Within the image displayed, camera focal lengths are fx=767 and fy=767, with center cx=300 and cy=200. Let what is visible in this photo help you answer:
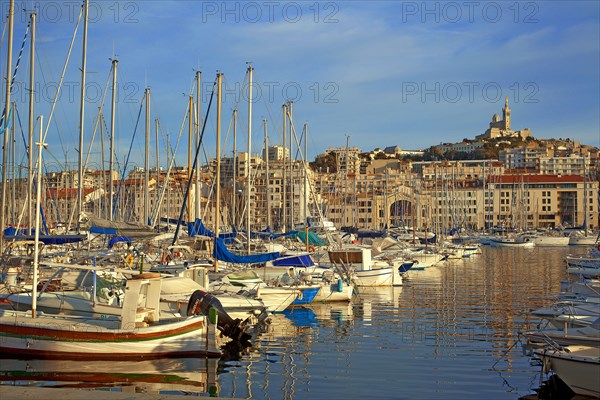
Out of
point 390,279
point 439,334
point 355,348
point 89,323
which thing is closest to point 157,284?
point 89,323

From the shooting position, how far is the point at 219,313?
2002 centimetres

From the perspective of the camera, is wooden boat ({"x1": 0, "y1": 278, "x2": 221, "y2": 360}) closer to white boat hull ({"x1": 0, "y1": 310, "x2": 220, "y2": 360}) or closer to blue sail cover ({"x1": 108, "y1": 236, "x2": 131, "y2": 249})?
white boat hull ({"x1": 0, "y1": 310, "x2": 220, "y2": 360})

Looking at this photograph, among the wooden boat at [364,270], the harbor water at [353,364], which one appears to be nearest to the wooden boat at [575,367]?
the harbor water at [353,364]

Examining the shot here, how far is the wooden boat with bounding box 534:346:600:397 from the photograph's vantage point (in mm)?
13320

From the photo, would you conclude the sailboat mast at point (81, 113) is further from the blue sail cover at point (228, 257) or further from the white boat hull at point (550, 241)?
the white boat hull at point (550, 241)

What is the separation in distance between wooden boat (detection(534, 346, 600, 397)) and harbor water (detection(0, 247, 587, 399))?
1.28 meters

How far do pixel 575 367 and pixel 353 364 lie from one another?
579 centimetres

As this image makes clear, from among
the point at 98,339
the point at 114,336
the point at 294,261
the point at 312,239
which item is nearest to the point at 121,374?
the point at 114,336

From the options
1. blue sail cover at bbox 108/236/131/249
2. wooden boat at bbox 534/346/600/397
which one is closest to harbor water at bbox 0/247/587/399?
wooden boat at bbox 534/346/600/397

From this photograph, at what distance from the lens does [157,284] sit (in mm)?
18484

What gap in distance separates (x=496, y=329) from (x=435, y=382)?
804 centimetres

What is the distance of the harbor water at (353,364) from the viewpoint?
50.2ft

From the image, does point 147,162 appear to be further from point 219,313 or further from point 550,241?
point 550,241

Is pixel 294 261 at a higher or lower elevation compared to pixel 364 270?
higher
